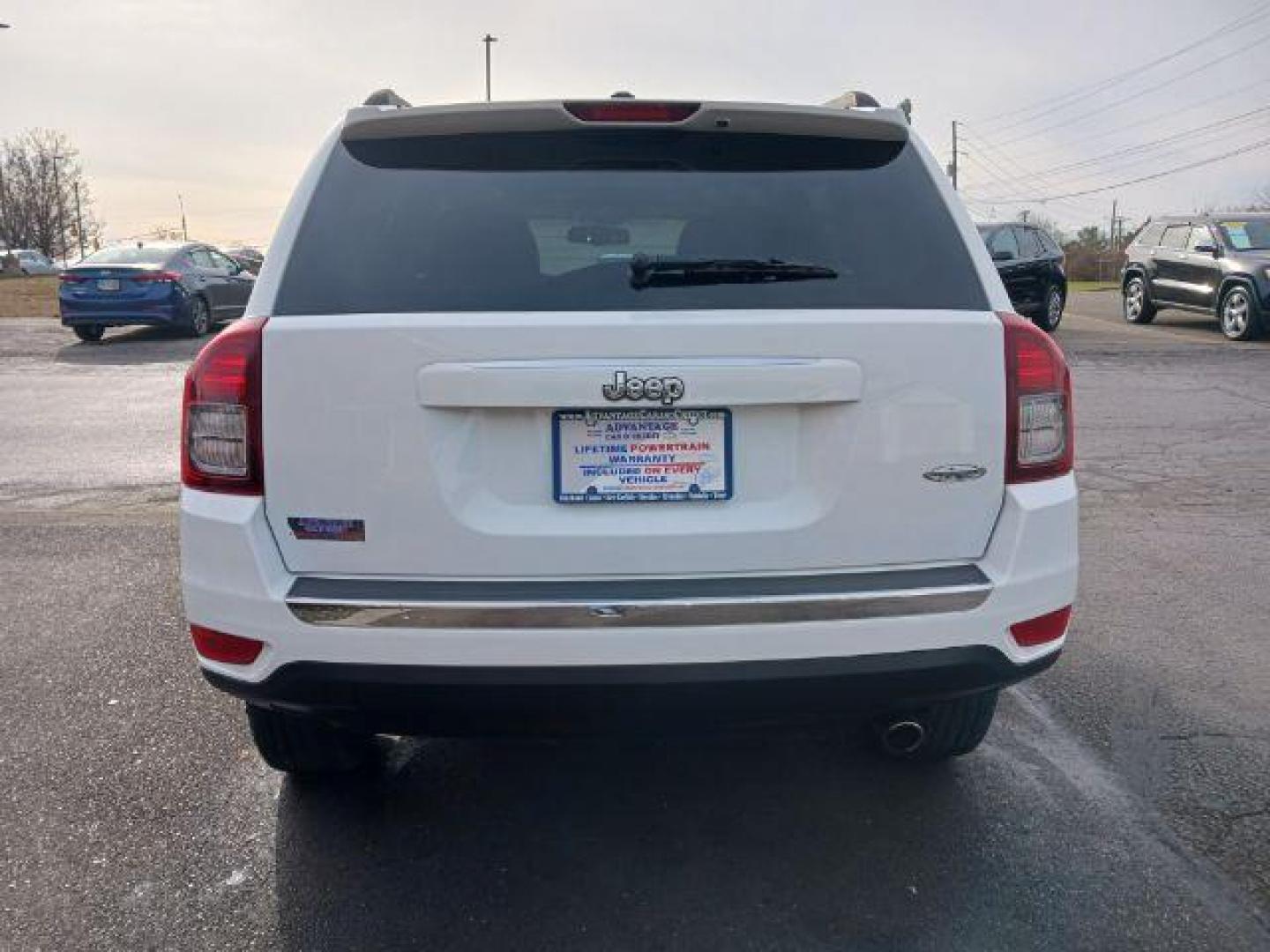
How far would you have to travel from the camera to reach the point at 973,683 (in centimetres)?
248

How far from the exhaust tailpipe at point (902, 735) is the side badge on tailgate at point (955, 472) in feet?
2.43

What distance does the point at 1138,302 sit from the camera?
18938 mm

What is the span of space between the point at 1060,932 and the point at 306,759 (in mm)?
1981

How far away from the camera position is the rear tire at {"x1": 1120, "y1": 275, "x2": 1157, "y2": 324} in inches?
738

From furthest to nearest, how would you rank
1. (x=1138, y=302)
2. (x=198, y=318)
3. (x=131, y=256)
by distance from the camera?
(x=1138, y=302)
(x=198, y=318)
(x=131, y=256)

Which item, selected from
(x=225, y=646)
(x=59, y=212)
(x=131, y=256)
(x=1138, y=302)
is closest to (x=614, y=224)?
(x=225, y=646)

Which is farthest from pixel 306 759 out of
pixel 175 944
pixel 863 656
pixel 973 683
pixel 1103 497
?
pixel 1103 497

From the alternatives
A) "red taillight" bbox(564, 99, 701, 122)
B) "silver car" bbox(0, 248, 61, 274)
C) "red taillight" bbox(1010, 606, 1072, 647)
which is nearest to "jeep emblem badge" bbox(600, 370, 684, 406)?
"red taillight" bbox(564, 99, 701, 122)

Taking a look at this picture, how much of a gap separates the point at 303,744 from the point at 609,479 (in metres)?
1.27

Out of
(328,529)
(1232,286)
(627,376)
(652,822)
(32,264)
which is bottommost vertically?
(32,264)

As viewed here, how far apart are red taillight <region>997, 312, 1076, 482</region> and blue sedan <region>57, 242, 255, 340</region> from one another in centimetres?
1542

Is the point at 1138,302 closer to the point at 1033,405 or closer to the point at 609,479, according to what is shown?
the point at 1033,405

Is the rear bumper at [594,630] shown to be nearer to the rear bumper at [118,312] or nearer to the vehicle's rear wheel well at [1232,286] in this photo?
the rear bumper at [118,312]

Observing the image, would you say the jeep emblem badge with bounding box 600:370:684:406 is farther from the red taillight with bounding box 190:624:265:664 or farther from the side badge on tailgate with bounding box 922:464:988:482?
the red taillight with bounding box 190:624:265:664
